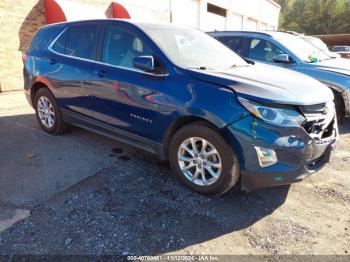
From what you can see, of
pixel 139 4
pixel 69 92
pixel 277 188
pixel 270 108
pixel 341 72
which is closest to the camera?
pixel 270 108

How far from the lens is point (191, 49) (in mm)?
3947

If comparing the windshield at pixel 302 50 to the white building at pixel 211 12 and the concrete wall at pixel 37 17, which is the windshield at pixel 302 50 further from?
the white building at pixel 211 12

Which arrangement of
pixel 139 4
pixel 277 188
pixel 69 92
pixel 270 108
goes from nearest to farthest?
pixel 270 108, pixel 277 188, pixel 69 92, pixel 139 4

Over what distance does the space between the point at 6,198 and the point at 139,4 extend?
12.5m

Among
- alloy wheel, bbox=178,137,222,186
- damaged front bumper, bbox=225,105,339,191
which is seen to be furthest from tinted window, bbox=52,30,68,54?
damaged front bumper, bbox=225,105,339,191

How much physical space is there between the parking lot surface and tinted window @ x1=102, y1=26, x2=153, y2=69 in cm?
131

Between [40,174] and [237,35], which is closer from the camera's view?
[40,174]

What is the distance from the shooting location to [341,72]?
19.5 ft

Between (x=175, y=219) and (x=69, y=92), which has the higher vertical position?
(x=69, y=92)

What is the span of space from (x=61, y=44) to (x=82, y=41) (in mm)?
526

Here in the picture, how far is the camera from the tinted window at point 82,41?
432cm

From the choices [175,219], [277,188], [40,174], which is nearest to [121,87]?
[40,174]

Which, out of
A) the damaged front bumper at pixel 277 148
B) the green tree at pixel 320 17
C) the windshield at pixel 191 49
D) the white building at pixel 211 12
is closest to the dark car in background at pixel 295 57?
the windshield at pixel 191 49

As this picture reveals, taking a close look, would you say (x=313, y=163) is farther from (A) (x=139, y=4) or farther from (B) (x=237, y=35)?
(A) (x=139, y=4)
